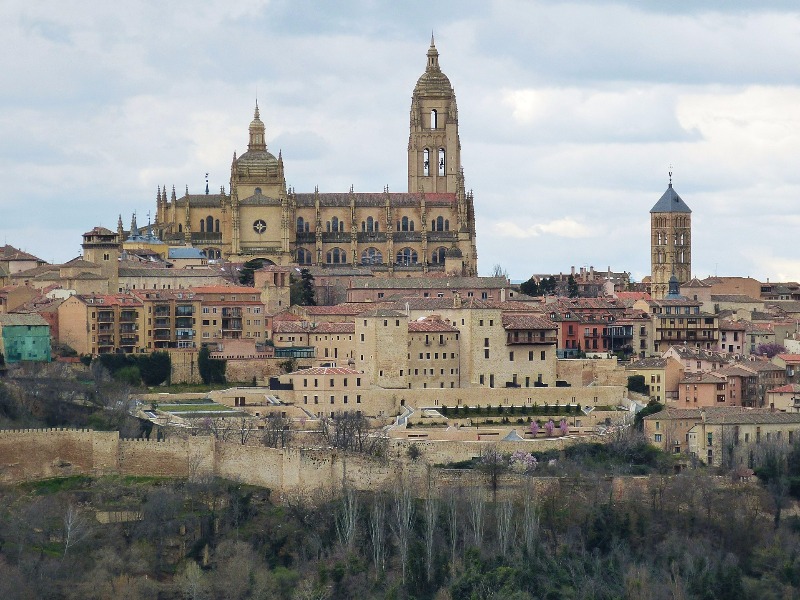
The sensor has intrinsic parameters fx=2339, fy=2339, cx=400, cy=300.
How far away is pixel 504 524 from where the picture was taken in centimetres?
5541

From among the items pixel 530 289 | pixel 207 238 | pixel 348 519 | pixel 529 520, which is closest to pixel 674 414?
pixel 529 520

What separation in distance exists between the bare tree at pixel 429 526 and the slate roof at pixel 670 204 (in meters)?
40.7

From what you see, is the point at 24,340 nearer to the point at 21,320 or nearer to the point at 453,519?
the point at 21,320

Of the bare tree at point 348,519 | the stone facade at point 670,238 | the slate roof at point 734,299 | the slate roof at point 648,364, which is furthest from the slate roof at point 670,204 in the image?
the bare tree at point 348,519

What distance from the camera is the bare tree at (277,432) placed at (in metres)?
60.3

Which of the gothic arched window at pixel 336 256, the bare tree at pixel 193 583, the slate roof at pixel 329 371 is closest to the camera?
the bare tree at pixel 193 583

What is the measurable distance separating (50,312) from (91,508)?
706 inches

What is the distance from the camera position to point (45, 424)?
6184 cm

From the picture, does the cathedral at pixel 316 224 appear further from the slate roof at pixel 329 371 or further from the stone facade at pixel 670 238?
the slate roof at pixel 329 371

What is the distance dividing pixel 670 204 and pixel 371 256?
41.2 feet

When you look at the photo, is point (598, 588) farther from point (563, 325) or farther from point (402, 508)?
point (563, 325)

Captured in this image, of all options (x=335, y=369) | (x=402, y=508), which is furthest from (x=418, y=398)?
(x=402, y=508)

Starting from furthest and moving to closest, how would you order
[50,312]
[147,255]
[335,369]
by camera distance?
[147,255] → [50,312] → [335,369]

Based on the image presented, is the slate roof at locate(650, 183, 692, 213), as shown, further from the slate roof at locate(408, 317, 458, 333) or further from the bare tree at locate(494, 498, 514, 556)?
the bare tree at locate(494, 498, 514, 556)
